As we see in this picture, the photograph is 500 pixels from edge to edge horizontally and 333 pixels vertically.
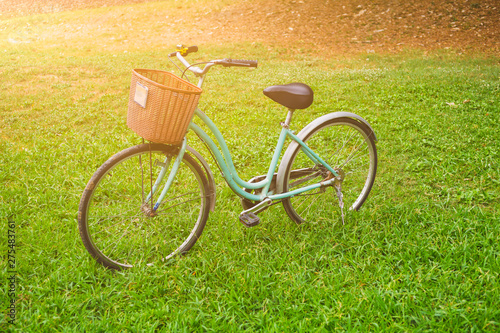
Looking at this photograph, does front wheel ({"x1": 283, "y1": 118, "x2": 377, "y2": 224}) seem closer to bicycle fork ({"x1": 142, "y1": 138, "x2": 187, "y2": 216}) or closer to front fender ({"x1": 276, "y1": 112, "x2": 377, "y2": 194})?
front fender ({"x1": 276, "y1": 112, "x2": 377, "y2": 194})

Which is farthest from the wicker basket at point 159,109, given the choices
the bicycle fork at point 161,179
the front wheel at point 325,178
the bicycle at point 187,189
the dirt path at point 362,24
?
the dirt path at point 362,24

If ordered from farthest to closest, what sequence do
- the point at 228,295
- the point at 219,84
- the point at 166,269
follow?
the point at 219,84 → the point at 166,269 → the point at 228,295

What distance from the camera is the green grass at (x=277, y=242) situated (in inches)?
89.7

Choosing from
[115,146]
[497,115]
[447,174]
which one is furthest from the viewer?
[497,115]

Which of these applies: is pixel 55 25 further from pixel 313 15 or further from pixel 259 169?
pixel 259 169

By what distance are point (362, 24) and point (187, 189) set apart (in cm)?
1200

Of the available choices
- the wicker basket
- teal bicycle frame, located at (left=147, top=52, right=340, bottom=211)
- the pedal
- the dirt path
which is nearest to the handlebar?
teal bicycle frame, located at (left=147, top=52, right=340, bottom=211)

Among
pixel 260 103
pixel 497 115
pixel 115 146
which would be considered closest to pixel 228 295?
pixel 115 146

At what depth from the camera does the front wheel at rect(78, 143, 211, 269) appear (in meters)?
2.41

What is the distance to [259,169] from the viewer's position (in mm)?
4141

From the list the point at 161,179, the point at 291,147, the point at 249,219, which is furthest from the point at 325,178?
the point at 161,179

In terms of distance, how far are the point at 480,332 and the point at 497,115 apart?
436cm

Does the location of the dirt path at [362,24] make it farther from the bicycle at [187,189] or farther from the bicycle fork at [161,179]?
the bicycle fork at [161,179]

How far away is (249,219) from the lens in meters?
2.82
